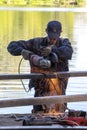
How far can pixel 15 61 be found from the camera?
21.5 metres

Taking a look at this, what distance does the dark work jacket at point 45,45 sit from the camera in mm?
6434

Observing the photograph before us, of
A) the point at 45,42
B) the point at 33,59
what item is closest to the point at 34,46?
the point at 45,42

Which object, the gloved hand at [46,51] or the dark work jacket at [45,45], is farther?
the dark work jacket at [45,45]

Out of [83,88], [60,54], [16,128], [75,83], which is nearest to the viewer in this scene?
[16,128]

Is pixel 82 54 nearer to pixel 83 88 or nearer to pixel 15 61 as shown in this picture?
pixel 15 61

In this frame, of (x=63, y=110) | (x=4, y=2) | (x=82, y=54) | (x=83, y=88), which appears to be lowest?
(x=4, y=2)

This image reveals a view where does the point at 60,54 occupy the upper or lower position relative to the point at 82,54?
upper

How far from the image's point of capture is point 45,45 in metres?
6.69

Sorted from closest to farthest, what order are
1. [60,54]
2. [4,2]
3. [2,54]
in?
[60,54], [2,54], [4,2]

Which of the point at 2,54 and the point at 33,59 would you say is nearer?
the point at 33,59

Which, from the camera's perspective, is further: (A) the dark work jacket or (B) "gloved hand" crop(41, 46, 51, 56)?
(A) the dark work jacket

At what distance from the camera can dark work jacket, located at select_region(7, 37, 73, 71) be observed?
6.43 metres

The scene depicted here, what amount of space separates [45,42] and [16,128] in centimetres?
287

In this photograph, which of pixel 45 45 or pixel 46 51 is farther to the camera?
pixel 45 45
